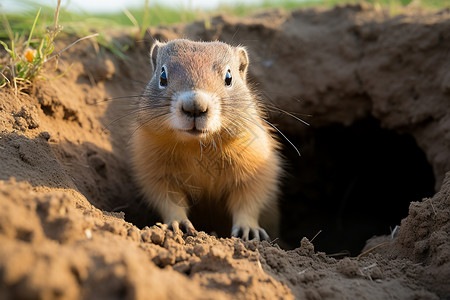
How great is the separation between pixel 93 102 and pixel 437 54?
15.9ft

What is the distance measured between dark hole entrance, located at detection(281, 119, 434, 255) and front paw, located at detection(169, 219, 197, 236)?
339 centimetres

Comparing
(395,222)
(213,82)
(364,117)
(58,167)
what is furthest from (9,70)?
(395,222)

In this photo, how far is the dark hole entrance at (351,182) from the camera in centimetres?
796

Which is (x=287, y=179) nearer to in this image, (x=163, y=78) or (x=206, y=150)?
(x=206, y=150)

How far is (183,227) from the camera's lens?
480cm

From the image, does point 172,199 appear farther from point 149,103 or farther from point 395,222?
point 395,222

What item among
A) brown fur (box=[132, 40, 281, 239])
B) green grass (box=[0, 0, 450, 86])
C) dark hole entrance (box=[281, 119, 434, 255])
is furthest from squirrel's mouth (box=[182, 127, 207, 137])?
dark hole entrance (box=[281, 119, 434, 255])

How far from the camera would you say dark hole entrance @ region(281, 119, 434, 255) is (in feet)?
26.1

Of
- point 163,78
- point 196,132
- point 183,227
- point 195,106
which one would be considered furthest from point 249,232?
point 163,78

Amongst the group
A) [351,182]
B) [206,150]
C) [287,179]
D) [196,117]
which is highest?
[196,117]

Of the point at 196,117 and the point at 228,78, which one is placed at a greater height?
the point at 228,78

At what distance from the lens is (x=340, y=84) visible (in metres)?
7.14

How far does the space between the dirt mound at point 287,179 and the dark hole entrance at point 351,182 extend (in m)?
0.03

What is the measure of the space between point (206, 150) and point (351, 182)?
15.2 feet
